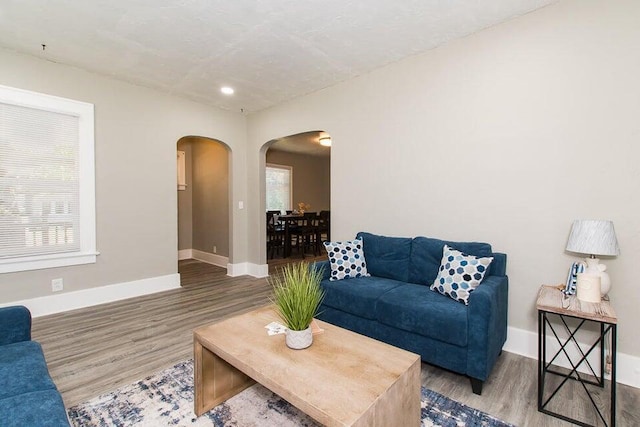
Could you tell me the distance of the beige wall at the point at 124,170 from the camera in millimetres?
3262

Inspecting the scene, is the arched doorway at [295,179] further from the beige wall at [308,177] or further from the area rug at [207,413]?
the area rug at [207,413]

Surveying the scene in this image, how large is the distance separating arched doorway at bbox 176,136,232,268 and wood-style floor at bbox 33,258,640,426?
2063mm

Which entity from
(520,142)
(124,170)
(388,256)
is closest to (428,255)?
(388,256)

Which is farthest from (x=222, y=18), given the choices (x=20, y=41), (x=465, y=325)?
(x=465, y=325)

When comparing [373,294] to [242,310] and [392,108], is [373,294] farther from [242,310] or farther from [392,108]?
[392,108]

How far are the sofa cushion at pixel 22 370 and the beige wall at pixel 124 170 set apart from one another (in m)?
2.30

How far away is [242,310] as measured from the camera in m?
3.48

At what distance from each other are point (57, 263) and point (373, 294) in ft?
11.5

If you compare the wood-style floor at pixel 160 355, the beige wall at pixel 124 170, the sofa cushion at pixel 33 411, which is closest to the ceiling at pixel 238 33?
the beige wall at pixel 124 170

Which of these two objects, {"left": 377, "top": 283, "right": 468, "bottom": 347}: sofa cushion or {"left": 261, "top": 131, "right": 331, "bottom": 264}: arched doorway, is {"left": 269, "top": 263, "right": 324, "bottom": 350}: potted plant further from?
{"left": 261, "top": 131, "right": 331, "bottom": 264}: arched doorway

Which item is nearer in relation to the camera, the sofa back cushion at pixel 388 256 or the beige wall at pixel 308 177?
the sofa back cushion at pixel 388 256

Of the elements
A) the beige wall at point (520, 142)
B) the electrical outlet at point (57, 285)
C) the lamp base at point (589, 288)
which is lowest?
the electrical outlet at point (57, 285)

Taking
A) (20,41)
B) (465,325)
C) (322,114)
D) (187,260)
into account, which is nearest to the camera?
(465,325)

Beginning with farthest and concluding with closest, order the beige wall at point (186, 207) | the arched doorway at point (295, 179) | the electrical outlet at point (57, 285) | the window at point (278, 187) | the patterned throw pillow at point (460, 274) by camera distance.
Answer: the window at point (278, 187)
the arched doorway at point (295, 179)
the beige wall at point (186, 207)
the electrical outlet at point (57, 285)
the patterned throw pillow at point (460, 274)
